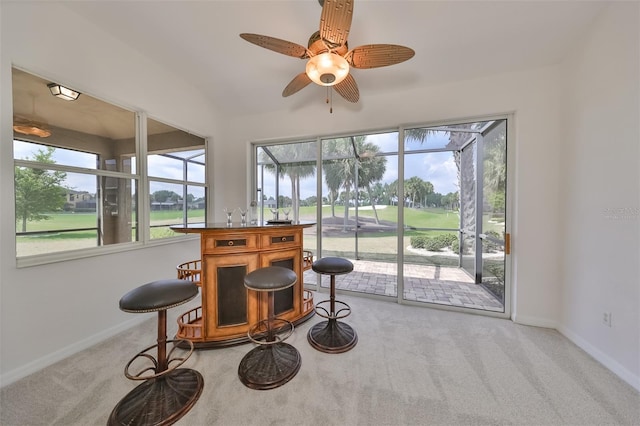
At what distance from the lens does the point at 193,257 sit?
3328mm

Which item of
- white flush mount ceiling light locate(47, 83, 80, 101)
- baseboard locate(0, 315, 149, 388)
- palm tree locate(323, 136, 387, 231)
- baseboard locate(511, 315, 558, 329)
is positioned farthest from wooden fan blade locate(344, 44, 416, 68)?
baseboard locate(0, 315, 149, 388)

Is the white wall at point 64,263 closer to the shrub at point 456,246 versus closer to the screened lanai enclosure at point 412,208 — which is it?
the screened lanai enclosure at point 412,208

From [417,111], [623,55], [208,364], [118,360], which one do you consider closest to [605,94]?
[623,55]

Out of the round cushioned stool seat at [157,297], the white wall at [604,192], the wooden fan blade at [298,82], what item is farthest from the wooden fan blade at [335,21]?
the white wall at [604,192]

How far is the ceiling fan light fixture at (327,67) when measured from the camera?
1.65m

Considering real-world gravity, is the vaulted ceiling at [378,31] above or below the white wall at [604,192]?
above

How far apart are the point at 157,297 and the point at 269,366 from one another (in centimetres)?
102

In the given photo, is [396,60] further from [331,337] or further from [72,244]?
[72,244]

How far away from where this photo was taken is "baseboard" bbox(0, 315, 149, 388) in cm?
164

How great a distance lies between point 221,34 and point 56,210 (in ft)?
7.62

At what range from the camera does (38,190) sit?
6.20 ft

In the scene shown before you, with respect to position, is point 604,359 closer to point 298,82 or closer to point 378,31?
point 378,31

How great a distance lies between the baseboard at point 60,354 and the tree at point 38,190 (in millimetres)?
1083

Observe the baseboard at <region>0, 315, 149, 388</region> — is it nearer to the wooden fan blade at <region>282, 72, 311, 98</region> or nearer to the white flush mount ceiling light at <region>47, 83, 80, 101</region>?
the white flush mount ceiling light at <region>47, 83, 80, 101</region>
